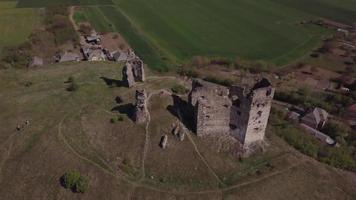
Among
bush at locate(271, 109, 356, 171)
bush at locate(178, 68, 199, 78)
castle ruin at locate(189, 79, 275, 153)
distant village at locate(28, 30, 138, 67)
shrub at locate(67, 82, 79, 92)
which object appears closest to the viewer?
castle ruin at locate(189, 79, 275, 153)

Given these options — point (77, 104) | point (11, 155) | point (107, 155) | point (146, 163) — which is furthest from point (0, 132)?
point (146, 163)

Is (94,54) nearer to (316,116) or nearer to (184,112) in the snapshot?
(184,112)

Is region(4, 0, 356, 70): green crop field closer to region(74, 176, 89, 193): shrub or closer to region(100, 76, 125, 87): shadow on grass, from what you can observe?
region(100, 76, 125, 87): shadow on grass

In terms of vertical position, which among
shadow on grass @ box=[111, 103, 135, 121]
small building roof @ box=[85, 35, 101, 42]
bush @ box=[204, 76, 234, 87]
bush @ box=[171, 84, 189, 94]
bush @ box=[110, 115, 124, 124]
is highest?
bush @ box=[171, 84, 189, 94]

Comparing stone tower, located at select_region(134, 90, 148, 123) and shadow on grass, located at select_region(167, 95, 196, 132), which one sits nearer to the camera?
stone tower, located at select_region(134, 90, 148, 123)

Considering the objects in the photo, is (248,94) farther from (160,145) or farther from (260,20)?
(260,20)

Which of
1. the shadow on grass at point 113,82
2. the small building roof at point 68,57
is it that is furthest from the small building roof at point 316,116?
the small building roof at point 68,57

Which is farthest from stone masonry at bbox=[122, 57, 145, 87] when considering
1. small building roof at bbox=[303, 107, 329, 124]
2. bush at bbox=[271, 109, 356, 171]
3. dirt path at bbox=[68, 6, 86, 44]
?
dirt path at bbox=[68, 6, 86, 44]
